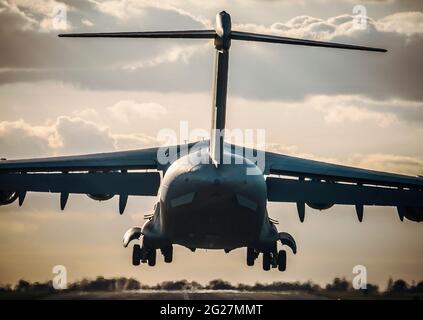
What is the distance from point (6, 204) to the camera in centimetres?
2638

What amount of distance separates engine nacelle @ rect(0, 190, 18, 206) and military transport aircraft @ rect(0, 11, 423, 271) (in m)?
0.03

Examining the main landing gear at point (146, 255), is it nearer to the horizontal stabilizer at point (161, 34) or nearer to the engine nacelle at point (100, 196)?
the engine nacelle at point (100, 196)

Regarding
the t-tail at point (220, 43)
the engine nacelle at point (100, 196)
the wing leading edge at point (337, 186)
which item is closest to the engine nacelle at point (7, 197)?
the engine nacelle at point (100, 196)

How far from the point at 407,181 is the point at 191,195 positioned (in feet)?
25.5

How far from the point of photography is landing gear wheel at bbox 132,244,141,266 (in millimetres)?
26406

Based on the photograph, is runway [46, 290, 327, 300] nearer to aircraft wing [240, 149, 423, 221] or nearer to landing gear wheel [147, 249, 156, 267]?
landing gear wheel [147, 249, 156, 267]

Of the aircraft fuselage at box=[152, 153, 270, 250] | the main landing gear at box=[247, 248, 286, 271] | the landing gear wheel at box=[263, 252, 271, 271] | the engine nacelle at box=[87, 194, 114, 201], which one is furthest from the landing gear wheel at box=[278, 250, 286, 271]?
the engine nacelle at box=[87, 194, 114, 201]

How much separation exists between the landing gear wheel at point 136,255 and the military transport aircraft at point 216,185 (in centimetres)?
3

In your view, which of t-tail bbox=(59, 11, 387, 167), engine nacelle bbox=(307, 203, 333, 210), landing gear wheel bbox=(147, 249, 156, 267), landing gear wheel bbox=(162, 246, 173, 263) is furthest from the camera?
engine nacelle bbox=(307, 203, 333, 210)

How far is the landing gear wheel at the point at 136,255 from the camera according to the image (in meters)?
26.4
